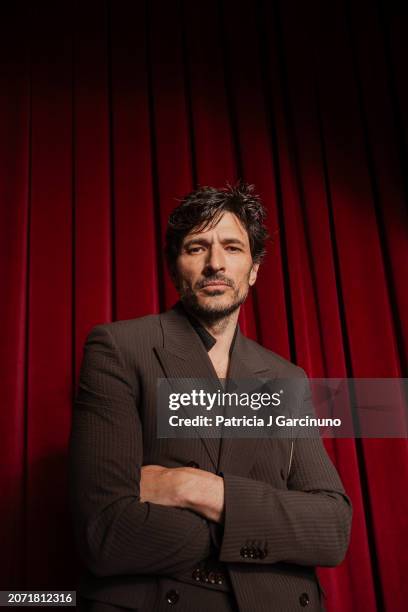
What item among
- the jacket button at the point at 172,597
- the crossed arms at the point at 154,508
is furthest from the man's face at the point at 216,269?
the jacket button at the point at 172,597

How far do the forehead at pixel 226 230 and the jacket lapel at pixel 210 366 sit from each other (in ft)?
0.68

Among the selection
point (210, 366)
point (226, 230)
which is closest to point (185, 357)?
point (210, 366)

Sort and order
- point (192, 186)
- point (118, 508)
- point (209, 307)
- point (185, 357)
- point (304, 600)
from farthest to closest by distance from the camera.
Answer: point (192, 186) < point (209, 307) < point (185, 357) < point (304, 600) < point (118, 508)

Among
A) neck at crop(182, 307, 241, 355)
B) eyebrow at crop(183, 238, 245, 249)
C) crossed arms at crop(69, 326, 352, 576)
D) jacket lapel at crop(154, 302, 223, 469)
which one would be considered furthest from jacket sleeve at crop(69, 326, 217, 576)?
→ eyebrow at crop(183, 238, 245, 249)

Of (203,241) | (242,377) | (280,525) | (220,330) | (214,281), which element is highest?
(203,241)

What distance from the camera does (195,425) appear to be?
4.07ft

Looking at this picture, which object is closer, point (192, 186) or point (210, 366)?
point (210, 366)

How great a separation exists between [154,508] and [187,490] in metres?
0.07

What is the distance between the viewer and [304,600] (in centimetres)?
119

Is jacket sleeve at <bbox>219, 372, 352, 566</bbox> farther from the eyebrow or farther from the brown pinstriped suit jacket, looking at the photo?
the eyebrow

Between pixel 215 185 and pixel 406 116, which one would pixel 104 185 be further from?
pixel 406 116

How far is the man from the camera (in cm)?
106

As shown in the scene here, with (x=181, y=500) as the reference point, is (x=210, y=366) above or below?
above

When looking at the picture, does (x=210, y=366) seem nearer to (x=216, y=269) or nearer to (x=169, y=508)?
(x=216, y=269)
